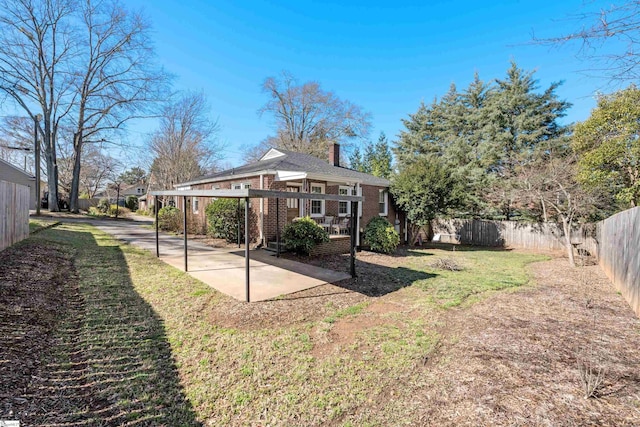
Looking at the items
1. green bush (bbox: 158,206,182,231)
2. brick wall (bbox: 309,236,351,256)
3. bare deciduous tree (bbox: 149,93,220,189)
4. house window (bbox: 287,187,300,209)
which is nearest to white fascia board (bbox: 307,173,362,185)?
house window (bbox: 287,187,300,209)

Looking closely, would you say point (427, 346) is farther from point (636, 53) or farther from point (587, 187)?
point (587, 187)

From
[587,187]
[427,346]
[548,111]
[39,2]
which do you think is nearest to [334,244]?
[427,346]

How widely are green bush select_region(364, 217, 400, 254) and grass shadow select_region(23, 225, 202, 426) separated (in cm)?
866

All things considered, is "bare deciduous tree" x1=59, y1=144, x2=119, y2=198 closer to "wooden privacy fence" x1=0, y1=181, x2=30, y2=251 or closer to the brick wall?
"wooden privacy fence" x1=0, y1=181, x2=30, y2=251

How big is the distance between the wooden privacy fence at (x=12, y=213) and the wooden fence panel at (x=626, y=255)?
13.8 metres

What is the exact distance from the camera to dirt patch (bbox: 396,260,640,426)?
2607 mm

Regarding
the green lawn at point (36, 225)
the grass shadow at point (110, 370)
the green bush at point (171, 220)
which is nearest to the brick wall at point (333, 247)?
the grass shadow at point (110, 370)

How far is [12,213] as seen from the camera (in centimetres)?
761

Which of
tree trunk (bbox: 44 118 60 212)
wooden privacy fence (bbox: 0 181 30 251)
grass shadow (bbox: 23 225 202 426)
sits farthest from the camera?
tree trunk (bbox: 44 118 60 212)

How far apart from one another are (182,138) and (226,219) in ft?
59.5

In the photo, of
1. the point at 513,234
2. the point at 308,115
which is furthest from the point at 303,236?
the point at 308,115

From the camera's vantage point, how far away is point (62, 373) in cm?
302

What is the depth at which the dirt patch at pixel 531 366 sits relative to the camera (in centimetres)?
261

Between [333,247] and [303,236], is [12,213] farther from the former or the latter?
[333,247]
